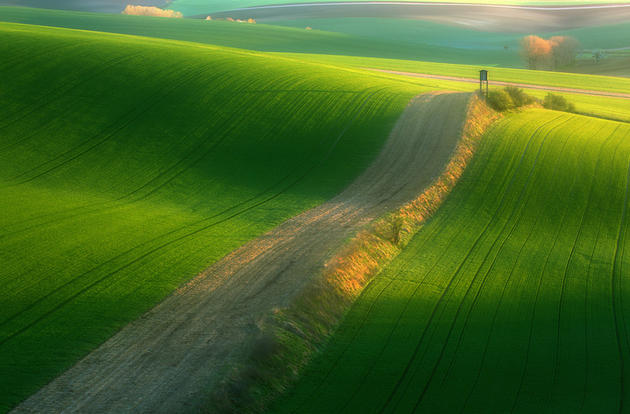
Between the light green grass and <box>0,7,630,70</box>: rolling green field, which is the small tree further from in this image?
the light green grass

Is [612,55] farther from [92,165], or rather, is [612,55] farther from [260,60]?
[92,165]

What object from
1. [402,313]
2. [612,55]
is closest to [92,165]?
[402,313]

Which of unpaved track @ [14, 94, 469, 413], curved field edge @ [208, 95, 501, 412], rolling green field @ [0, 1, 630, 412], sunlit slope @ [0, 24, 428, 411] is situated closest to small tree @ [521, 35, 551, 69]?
rolling green field @ [0, 1, 630, 412]

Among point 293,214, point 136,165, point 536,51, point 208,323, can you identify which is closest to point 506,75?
point 536,51

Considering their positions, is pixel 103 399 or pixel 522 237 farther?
pixel 522 237

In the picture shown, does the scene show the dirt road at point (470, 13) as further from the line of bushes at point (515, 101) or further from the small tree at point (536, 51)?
the line of bushes at point (515, 101)

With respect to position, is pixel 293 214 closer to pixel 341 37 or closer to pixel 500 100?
pixel 500 100
